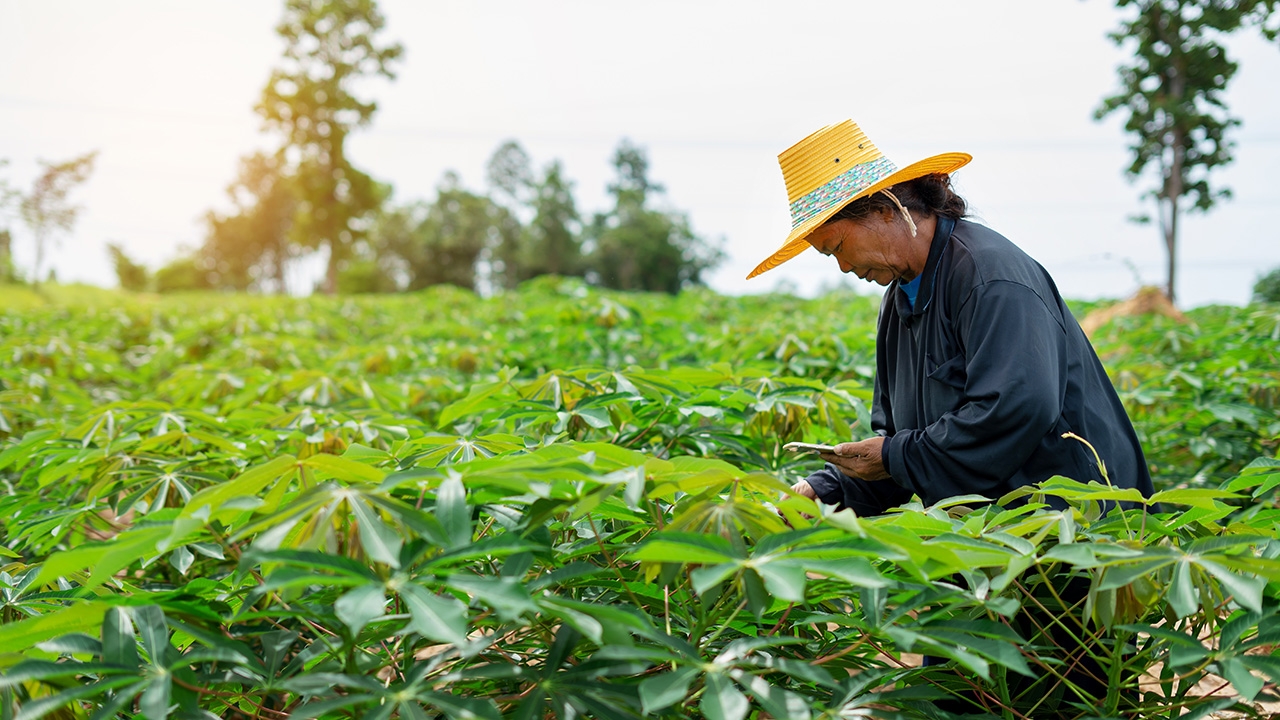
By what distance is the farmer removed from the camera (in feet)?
→ 4.57

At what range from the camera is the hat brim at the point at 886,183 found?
5.11 ft

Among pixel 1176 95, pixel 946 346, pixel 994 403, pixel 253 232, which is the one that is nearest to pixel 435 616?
pixel 994 403

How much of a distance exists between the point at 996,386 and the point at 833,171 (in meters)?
0.54

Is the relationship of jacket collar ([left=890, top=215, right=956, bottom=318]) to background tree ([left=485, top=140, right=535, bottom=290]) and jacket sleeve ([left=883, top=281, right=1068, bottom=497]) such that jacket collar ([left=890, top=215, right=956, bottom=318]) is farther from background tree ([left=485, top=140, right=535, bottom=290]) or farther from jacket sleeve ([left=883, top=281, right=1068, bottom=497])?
background tree ([left=485, top=140, right=535, bottom=290])

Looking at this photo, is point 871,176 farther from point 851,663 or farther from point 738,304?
point 738,304

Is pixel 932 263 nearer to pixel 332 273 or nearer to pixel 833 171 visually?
pixel 833 171

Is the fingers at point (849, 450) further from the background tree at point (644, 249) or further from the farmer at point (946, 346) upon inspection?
the background tree at point (644, 249)

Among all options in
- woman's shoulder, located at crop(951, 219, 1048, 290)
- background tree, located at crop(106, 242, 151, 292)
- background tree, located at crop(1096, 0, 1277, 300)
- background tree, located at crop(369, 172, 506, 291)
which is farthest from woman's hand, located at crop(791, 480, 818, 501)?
background tree, located at crop(106, 242, 151, 292)

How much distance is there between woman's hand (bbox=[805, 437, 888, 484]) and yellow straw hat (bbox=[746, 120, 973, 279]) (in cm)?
42

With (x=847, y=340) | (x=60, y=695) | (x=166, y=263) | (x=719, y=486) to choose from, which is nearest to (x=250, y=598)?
(x=60, y=695)

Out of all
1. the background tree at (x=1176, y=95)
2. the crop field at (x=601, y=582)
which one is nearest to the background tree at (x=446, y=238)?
the background tree at (x=1176, y=95)

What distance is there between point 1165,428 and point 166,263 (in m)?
53.3

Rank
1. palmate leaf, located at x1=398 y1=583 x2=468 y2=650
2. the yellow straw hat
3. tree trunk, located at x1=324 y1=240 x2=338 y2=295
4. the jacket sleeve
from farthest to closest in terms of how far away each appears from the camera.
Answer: tree trunk, located at x1=324 y1=240 x2=338 y2=295
the yellow straw hat
the jacket sleeve
palmate leaf, located at x1=398 y1=583 x2=468 y2=650

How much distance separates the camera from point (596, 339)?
3729mm
